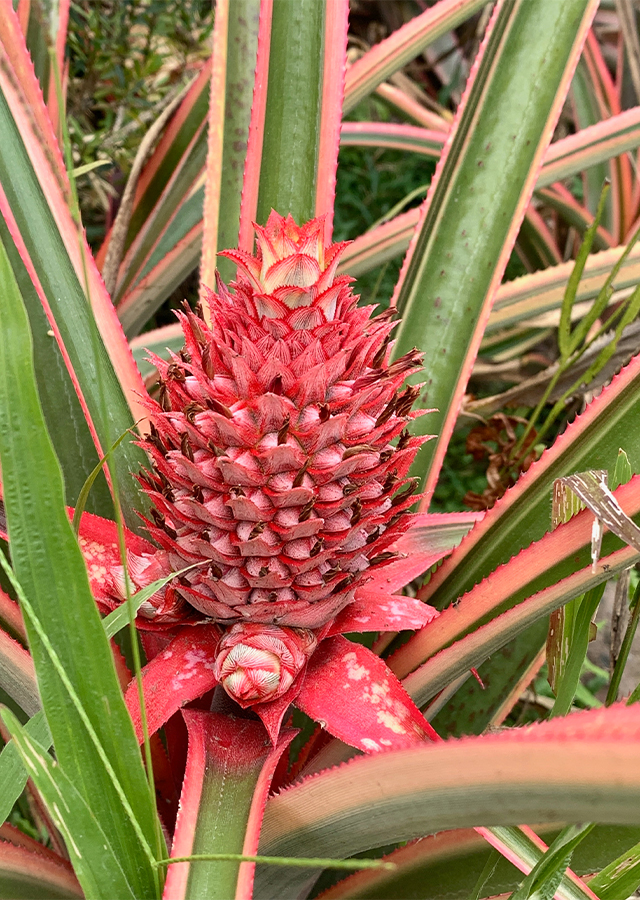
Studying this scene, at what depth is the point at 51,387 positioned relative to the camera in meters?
0.69

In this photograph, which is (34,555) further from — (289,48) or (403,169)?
(403,169)

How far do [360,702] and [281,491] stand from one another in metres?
0.15

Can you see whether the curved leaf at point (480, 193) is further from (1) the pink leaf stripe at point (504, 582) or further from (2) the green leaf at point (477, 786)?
(2) the green leaf at point (477, 786)

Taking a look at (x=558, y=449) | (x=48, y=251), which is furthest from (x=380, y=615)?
(x=48, y=251)

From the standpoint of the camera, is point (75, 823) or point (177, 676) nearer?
point (75, 823)

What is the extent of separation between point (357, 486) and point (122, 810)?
250 mm

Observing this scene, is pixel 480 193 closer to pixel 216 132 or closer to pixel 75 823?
pixel 216 132

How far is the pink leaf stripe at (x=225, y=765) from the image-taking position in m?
0.46

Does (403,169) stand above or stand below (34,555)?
above

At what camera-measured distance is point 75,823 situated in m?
0.39

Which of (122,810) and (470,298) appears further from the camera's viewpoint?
(470,298)

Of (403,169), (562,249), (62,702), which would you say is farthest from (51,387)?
(562,249)

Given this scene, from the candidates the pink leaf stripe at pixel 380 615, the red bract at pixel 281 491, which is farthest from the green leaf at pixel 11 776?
the pink leaf stripe at pixel 380 615

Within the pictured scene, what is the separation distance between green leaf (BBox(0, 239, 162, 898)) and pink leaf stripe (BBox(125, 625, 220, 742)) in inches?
4.3
